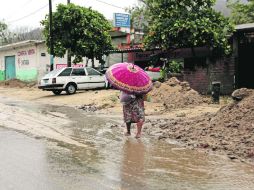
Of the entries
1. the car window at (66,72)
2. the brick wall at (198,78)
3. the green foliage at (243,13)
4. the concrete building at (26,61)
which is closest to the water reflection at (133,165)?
the brick wall at (198,78)


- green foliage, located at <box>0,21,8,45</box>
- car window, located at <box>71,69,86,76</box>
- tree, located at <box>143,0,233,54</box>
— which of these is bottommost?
car window, located at <box>71,69,86,76</box>

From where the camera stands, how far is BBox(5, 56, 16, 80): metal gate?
4366cm

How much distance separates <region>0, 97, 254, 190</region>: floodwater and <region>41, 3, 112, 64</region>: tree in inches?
631

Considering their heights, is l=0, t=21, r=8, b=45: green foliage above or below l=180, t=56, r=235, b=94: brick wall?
above

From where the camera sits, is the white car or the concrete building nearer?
the white car

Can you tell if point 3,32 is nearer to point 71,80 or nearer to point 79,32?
point 79,32

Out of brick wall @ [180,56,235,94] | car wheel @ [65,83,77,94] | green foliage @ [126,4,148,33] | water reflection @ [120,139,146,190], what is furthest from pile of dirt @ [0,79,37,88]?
water reflection @ [120,139,146,190]

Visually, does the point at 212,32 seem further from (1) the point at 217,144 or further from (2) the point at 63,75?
(1) the point at 217,144

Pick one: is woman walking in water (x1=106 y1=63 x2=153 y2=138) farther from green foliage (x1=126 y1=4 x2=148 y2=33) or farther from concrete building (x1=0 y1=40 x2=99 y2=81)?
→ concrete building (x1=0 y1=40 x2=99 y2=81)

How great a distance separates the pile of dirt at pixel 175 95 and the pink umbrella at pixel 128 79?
6112mm

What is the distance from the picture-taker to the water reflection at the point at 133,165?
19.5ft

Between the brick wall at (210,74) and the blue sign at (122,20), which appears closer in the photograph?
the brick wall at (210,74)

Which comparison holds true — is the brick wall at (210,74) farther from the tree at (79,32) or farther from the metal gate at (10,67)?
the metal gate at (10,67)

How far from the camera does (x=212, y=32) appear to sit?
1955cm
